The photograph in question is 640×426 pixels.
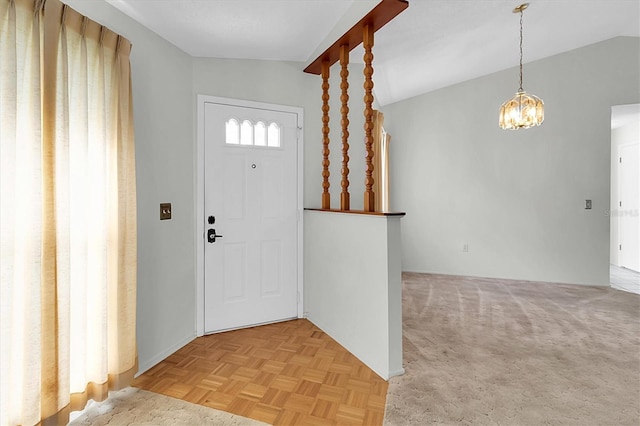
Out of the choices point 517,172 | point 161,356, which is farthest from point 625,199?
point 161,356

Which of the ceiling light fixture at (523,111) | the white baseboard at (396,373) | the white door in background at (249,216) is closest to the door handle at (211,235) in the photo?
the white door in background at (249,216)

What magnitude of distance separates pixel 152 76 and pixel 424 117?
4.37m

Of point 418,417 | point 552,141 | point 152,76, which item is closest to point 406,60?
point 552,141

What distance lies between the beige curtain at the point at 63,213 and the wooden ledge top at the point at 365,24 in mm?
1573

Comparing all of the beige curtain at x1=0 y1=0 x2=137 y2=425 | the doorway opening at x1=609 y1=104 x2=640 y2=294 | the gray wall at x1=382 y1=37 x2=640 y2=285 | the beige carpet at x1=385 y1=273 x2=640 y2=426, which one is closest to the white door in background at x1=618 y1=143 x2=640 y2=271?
the doorway opening at x1=609 y1=104 x2=640 y2=294

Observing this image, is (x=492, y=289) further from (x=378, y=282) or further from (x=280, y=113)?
(x=280, y=113)

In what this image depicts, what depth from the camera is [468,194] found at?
5.14 m

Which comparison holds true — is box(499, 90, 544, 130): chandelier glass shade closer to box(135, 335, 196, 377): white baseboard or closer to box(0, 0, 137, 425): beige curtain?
box(0, 0, 137, 425): beige curtain

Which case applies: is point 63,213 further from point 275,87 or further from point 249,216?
point 275,87

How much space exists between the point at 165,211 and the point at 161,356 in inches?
43.2

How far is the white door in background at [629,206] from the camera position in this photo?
5.32m

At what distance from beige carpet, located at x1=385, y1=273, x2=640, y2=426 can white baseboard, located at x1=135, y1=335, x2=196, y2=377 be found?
1677 millimetres

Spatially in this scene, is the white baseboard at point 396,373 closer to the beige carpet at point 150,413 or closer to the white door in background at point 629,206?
the beige carpet at point 150,413

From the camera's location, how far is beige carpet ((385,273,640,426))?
1.79m
